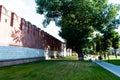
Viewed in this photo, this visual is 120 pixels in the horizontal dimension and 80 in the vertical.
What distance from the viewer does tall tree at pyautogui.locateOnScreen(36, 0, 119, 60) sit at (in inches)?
1949

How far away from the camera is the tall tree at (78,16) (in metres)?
49.5

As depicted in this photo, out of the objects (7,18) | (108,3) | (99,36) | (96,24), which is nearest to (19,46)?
(7,18)

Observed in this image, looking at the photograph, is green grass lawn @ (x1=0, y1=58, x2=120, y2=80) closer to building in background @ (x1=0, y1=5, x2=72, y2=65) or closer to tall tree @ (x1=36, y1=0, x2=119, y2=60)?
building in background @ (x1=0, y1=5, x2=72, y2=65)

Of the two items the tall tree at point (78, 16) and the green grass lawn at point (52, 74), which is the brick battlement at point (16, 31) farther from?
the tall tree at point (78, 16)

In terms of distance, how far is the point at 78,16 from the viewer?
5088 cm

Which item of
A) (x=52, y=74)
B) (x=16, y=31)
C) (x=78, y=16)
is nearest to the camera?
(x=52, y=74)

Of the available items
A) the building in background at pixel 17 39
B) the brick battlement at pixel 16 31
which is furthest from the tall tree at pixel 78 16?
the brick battlement at pixel 16 31

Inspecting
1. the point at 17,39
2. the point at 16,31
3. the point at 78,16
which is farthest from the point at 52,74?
the point at 78,16

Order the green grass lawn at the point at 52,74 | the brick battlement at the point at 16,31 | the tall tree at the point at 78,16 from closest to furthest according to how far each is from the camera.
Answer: the green grass lawn at the point at 52,74, the brick battlement at the point at 16,31, the tall tree at the point at 78,16

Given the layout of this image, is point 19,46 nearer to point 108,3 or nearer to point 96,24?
point 96,24

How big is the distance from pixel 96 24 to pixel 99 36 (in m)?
8.82

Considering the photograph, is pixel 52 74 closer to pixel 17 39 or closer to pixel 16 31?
pixel 17 39

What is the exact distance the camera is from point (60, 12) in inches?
2114

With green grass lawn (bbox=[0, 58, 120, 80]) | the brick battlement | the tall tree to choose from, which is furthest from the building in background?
the tall tree
